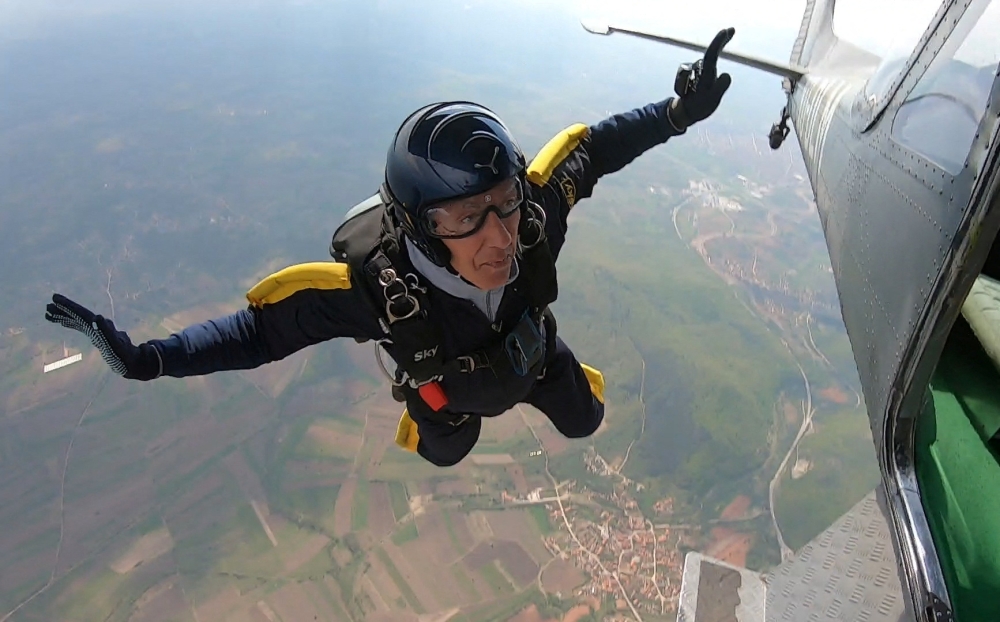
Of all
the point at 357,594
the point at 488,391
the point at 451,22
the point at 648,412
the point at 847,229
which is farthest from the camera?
the point at 451,22

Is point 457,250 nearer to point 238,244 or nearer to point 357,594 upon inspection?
point 357,594

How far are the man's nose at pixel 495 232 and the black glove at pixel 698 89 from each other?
111 cm

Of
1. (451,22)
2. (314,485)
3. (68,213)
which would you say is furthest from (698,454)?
(451,22)

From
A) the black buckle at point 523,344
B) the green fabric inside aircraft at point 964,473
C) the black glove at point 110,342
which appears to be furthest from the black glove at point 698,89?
the black glove at point 110,342

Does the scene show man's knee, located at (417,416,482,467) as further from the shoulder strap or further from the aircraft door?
the aircraft door

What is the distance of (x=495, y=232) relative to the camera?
1.54 m

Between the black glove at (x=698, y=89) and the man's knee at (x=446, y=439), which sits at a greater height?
the black glove at (x=698, y=89)

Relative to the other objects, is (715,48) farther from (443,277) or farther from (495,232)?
(443,277)

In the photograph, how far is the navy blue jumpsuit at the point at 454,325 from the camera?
67.8 inches

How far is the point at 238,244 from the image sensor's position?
119ft

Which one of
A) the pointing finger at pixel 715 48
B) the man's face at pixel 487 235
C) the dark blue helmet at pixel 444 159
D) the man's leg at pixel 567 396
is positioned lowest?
the man's leg at pixel 567 396

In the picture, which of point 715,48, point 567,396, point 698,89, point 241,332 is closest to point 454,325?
point 241,332

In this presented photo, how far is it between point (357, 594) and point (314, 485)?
5145 mm

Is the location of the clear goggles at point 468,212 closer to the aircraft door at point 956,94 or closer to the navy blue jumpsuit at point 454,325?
the navy blue jumpsuit at point 454,325
